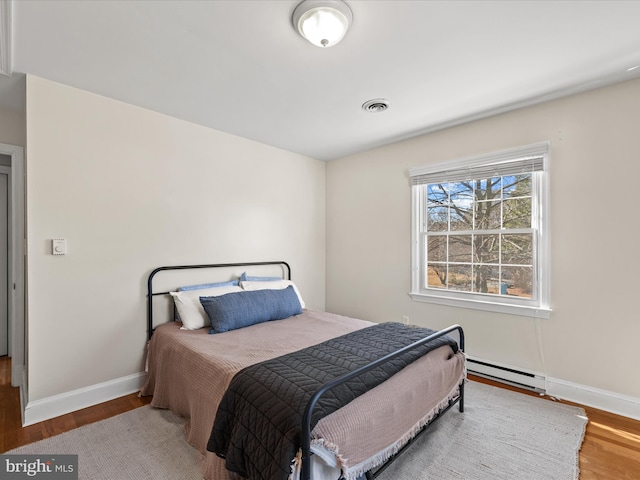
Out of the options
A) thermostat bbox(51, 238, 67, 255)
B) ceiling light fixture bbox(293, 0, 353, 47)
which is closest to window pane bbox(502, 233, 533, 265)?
ceiling light fixture bbox(293, 0, 353, 47)

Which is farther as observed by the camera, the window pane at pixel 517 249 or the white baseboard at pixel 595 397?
the window pane at pixel 517 249

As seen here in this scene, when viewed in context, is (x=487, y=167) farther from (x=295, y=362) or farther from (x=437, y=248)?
(x=295, y=362)

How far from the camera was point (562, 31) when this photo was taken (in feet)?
5.79

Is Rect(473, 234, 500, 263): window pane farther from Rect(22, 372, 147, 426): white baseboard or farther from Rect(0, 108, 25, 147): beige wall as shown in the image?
Rect(0, 108, 25, 147): beige wall

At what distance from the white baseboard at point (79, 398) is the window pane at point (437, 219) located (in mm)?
3224

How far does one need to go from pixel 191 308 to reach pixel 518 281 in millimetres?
2985

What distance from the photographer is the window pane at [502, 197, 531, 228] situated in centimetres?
282

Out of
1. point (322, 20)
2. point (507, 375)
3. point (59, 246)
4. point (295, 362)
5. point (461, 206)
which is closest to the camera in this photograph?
point (322, 20)

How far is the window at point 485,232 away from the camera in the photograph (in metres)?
2.72

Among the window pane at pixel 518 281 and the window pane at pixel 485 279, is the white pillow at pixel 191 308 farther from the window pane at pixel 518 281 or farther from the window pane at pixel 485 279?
the window pane at pixel 518 281

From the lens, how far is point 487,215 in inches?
120

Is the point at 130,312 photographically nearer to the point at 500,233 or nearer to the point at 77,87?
the point at 77,87

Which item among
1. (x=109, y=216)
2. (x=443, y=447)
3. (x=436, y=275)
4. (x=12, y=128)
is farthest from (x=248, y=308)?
(x=12, y=128)

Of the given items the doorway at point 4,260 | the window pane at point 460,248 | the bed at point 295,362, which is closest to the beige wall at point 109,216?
the bed at point 295,362
